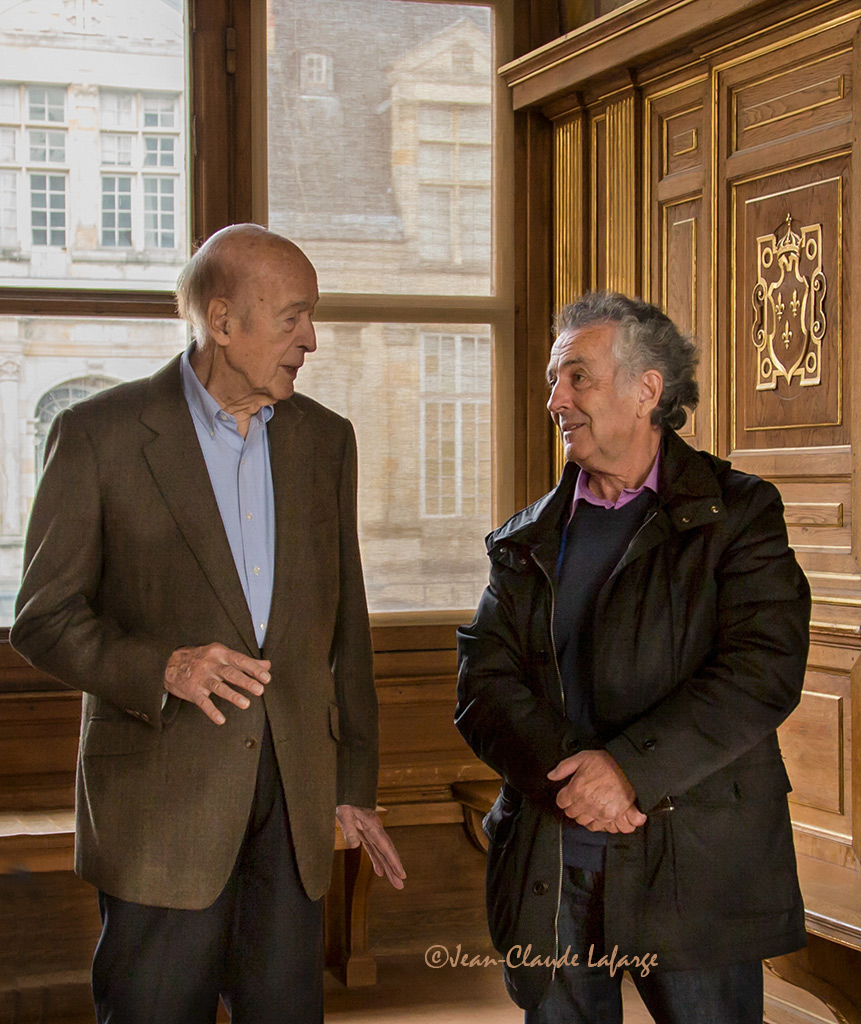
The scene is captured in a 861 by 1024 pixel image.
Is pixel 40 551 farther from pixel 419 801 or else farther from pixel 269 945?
pixel 419 801

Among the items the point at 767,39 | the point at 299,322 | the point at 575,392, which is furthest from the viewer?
the point at 767,39

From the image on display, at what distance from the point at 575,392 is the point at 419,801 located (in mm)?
2178

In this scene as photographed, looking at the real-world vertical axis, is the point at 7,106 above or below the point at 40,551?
above

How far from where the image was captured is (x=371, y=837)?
221cm

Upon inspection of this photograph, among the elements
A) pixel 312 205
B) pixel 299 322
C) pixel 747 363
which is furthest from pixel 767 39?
pixel 299 322

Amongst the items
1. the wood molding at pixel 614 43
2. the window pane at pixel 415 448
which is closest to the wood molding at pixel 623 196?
the wood molding at pixel 614 43

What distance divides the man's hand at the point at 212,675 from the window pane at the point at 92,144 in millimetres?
2376

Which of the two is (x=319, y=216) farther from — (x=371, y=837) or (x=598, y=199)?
(x=371, y=837)

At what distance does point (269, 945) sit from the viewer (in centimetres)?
204

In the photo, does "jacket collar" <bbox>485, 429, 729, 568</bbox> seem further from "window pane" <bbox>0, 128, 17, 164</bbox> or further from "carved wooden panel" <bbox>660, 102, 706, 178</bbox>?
"window pane" <bbox>0, 128, 17, 164</bbox>

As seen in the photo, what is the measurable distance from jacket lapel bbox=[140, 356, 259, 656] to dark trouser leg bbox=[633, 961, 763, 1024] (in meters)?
0.88

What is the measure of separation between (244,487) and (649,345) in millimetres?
780

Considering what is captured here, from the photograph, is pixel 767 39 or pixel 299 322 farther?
pixel 767 39

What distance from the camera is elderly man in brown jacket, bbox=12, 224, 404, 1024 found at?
6.43 ft
